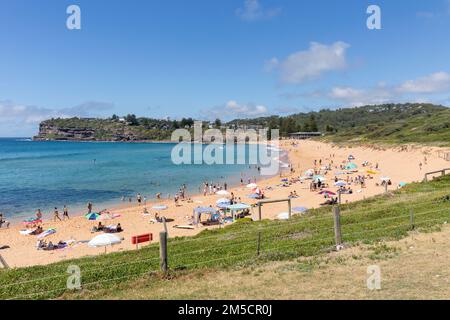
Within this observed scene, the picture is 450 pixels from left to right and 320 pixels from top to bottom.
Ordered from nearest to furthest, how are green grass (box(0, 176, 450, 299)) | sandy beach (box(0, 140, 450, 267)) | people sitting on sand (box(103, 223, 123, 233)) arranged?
1. green grass (box(0, 176, 450, 299))
2. sandy beach (box(0, 140, 450, 267))
3. people sitting on sand (box(103, 223, 123, 233))

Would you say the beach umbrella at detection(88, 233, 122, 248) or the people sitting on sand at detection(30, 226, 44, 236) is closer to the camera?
the beach umbrella at detection(88, 233, 122, 248)

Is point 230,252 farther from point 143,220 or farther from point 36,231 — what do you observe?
point 36,231

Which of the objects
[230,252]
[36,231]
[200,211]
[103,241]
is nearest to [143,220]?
[200,211]

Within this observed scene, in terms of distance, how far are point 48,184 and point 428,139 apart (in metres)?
68.7

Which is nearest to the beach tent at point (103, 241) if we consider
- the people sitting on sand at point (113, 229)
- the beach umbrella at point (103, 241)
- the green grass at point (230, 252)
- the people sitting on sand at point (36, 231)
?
the beach umbrella at point (103, 241)

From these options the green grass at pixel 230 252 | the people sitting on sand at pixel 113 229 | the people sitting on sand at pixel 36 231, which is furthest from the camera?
the people sitting on sand at pixel 36 231

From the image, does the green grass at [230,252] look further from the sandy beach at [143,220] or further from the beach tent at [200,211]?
the beach tent at [200,211]

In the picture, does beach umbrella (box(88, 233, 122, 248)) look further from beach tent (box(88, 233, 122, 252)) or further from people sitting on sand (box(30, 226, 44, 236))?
people sitting on sand (box(30, 226, 44, 236))

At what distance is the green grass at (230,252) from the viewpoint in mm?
9828

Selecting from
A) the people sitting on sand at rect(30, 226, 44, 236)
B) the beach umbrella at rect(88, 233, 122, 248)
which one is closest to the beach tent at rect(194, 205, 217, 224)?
the beach umbrella at rect(88, 233, 122, 248)

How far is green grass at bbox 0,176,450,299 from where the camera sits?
387 inches

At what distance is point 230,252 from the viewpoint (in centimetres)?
1199
